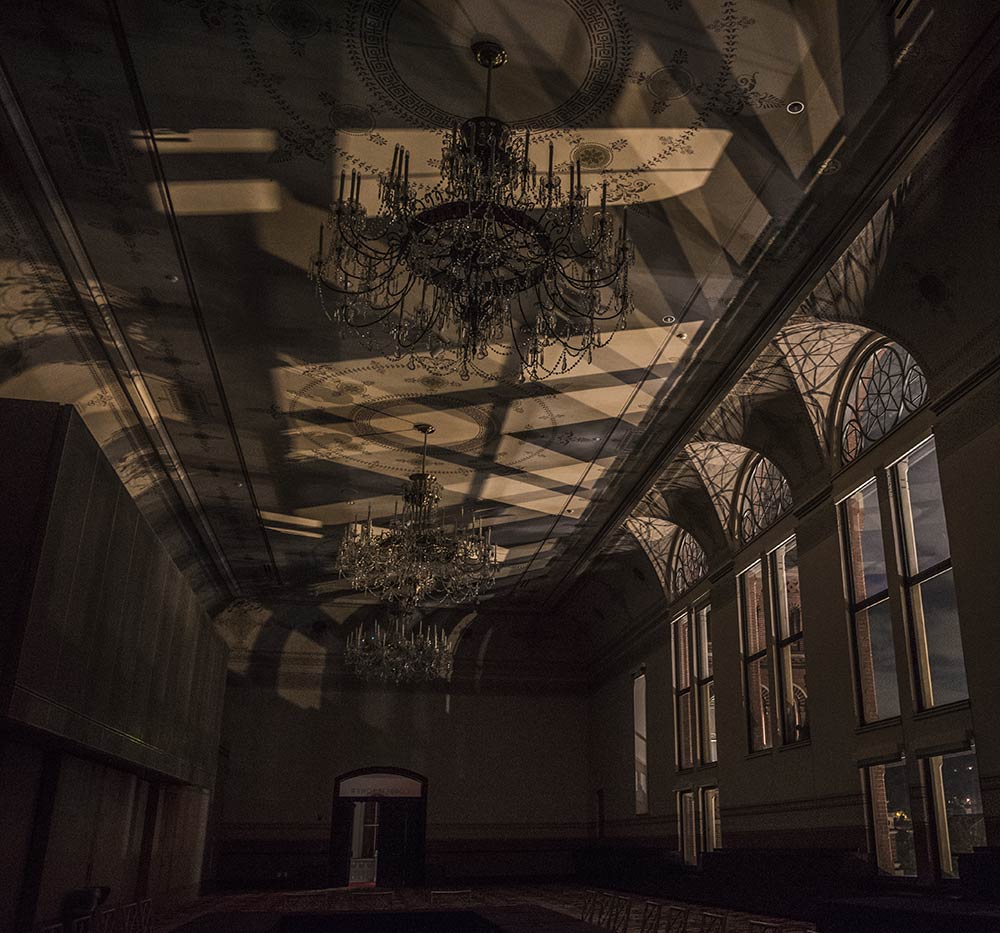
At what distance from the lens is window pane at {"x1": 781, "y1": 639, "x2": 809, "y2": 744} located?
11.8 metres

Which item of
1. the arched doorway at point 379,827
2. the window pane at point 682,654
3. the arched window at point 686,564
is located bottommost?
the arched doorway at point 379,827

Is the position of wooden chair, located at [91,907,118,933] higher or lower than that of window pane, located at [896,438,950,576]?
lower

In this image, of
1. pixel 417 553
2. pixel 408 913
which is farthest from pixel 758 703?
A: pixel 408 913

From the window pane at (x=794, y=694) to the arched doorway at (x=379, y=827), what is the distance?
1125 cm

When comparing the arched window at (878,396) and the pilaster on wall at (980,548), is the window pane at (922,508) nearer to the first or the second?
the arched window at (878,396)

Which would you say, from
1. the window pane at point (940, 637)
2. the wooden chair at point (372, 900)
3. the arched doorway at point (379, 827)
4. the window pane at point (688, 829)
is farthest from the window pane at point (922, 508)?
the arched doorway at point (379, 827)

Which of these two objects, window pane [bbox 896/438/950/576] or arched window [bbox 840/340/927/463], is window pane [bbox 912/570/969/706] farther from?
arched window [bbox 840/340/927/463]

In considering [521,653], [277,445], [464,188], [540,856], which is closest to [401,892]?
[540,856]

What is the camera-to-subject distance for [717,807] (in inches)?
569

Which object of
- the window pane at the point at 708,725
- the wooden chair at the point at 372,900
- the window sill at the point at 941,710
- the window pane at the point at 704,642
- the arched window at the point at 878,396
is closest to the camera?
the window sill at the point at 941,710

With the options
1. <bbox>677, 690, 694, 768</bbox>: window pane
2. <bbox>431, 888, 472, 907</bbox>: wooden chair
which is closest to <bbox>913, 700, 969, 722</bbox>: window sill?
<bbox>677, 690, 694, 768</bbox>: window pane

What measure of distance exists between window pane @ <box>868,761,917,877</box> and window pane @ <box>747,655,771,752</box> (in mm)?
2989

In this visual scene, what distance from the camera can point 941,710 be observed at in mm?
8547

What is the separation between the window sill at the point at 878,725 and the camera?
30.5 feet
